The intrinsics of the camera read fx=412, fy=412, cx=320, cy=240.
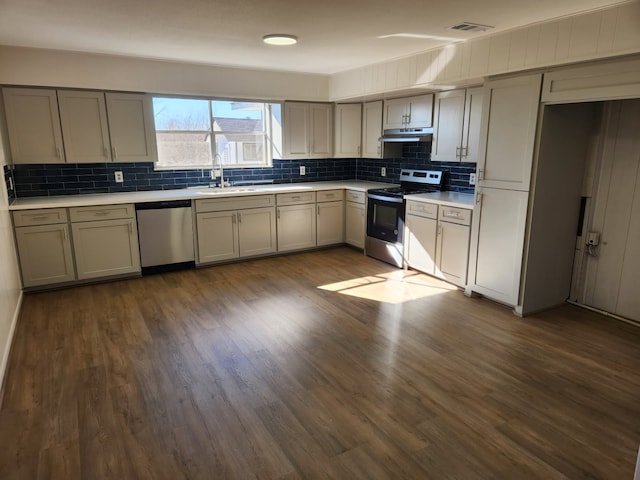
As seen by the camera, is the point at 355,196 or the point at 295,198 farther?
the point at 355,196

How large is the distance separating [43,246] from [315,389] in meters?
3.23

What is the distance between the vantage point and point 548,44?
3.02 m

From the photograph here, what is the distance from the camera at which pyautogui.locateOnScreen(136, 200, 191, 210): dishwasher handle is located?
14.7ft

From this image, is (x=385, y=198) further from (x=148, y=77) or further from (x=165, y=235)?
(x=148, y=77)

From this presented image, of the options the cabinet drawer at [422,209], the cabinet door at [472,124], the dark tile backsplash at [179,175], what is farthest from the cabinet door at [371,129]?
the cabinet door at [472,124]

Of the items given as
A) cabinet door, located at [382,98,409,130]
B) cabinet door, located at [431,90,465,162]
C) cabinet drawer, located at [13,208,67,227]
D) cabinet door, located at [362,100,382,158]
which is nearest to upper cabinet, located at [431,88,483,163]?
cabinet door, located at [431,90,465,162]

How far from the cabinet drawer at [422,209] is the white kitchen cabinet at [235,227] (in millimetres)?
1743

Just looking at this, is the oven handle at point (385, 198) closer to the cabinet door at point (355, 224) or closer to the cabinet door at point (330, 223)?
the cabinet door at point (355, 224)

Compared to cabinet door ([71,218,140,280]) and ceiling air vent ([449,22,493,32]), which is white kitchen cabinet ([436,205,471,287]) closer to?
ceiling air vent ([449,22,493,32])

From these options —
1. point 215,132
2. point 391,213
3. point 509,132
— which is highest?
point 215,132

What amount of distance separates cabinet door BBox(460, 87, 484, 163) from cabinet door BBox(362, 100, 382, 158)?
1.39 metres

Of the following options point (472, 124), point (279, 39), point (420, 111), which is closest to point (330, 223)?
point (420, 111)

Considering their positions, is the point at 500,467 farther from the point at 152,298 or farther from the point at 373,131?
the point at 373,131

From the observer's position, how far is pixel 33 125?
4156 mm
